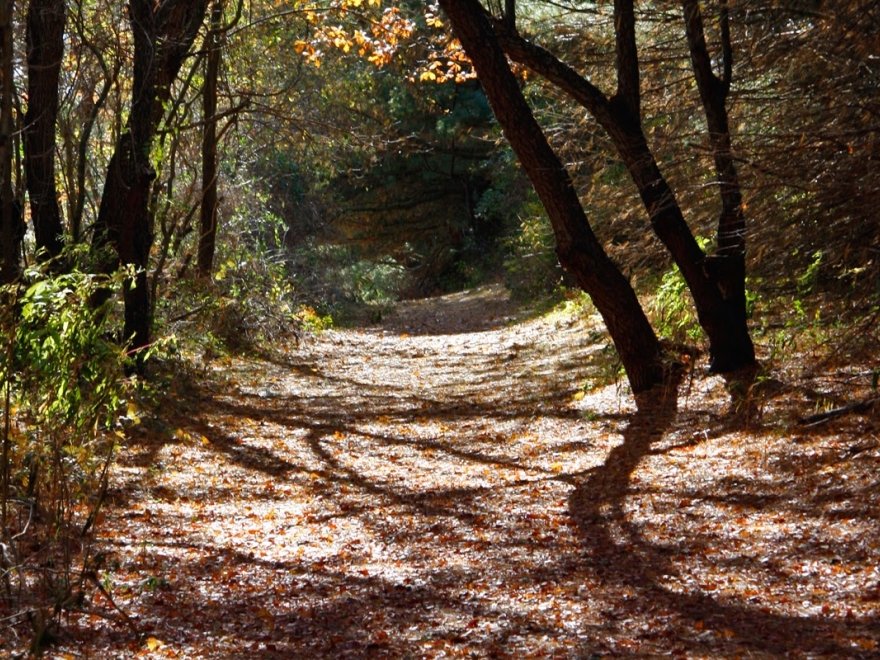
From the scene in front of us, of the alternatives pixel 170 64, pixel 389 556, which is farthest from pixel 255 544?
pixel 170 64

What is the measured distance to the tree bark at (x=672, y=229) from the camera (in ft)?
28.0

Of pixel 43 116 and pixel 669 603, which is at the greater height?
pixel 43 116

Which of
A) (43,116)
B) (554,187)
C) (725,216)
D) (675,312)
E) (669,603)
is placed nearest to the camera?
(669,603)

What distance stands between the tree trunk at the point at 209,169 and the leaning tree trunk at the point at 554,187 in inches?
131

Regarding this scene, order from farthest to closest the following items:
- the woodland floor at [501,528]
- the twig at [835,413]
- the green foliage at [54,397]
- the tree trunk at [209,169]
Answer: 1. the tree trunk at [209,169]
2. the twig at [835,413]
3. the green foliage at [54,397]
4. the woodland floor at [501,528]

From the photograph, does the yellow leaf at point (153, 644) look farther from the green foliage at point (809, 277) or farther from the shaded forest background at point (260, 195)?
the green foliage at point (809, 277)

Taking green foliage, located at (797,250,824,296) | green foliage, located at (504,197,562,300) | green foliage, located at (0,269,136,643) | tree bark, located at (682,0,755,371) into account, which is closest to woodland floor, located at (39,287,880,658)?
green foliage, located at (0,269,136,643)

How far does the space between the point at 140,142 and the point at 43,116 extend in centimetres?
83

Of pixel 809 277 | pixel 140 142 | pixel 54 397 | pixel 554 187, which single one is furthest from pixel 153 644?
pixel 554 187

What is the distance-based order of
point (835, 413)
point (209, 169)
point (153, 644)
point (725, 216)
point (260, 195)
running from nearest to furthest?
point (153, 644) < point (835, 413) < point (725, 216) < point (209, 169) < point (260, 195)

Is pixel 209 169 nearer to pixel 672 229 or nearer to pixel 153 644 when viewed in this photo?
pixel 672 229

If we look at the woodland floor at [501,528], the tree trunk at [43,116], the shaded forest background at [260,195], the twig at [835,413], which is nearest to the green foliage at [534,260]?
the shaded forest background at [260,195]

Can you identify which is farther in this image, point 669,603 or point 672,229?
point 672,229

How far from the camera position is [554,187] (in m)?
8.71
